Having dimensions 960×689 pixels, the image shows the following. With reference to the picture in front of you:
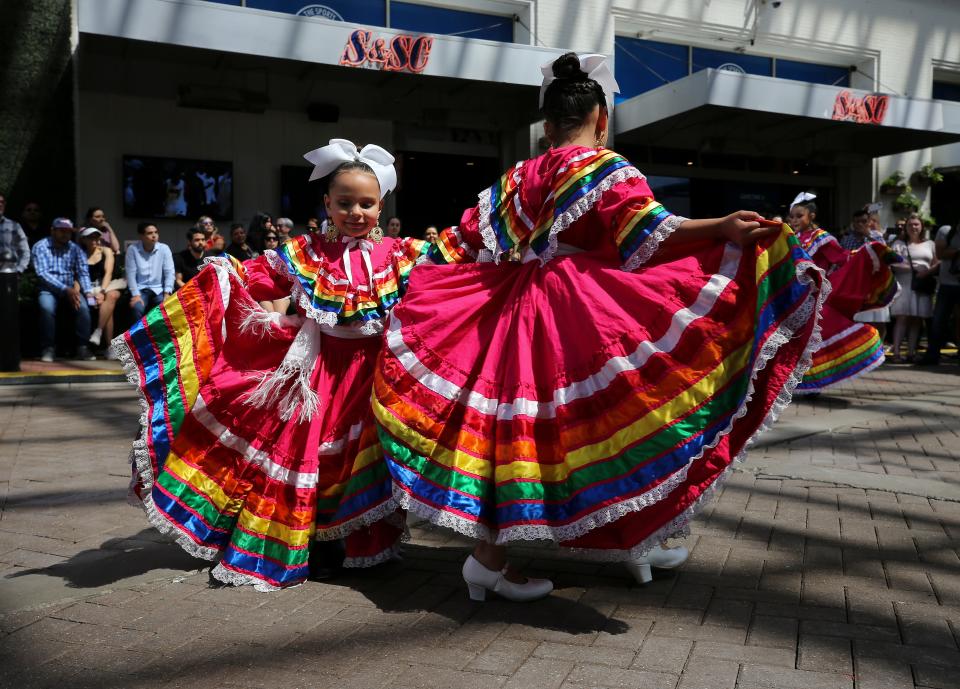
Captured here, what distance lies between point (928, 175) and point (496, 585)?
18.7 metres

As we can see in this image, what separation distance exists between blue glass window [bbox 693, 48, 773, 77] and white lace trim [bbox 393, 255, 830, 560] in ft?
50.1

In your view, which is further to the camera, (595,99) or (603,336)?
(595,99)

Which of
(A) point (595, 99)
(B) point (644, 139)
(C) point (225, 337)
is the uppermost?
(B) point (644, 139)

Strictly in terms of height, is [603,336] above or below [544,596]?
above

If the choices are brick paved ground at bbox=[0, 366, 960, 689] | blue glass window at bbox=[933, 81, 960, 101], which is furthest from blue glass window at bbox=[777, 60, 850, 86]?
brick paved ground at bbox=[0, 366, 960, 689]

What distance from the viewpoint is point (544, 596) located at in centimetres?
298

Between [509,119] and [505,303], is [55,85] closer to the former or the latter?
[509,119]

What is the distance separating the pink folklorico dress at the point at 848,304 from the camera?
24.3ft

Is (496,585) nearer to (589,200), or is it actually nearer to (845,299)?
(589,200)

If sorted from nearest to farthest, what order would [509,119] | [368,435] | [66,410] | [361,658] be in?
[361,658]
[368,435]
[66,410]
[509,119]

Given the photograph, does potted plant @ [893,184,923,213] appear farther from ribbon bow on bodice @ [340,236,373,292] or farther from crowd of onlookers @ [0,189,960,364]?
ribbon bow on bodice @ [340,236,373,292]

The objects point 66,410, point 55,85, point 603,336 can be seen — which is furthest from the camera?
point 55,85

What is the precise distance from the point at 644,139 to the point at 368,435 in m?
14.3

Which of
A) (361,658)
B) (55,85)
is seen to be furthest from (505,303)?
(55,85)
